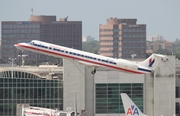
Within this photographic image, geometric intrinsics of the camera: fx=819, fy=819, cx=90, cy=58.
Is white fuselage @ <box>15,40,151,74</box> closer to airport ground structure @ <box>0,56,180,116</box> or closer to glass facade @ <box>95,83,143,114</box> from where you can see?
airport ground structure @ <box>0,56,180,116</box>

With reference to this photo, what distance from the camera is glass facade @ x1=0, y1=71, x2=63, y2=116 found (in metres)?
170

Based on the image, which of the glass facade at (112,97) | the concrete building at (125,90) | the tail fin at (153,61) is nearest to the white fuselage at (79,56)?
the tail fin at (153,61)

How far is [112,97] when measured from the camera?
174 metres

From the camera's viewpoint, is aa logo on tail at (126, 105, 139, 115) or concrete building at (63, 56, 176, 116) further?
concrete building at (63, 56, 176, 116)

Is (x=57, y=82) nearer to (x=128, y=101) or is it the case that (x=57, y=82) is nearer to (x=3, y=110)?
(x=3, y=110)

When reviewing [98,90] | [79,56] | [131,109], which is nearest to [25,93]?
[98,90]

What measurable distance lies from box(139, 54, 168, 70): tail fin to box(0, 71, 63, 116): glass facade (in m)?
19.6

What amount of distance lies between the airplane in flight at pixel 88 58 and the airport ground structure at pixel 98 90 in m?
7.37

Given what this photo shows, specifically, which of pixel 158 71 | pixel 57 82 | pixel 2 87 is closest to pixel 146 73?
pixel 158 71

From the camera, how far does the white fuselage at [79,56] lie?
6220 inches

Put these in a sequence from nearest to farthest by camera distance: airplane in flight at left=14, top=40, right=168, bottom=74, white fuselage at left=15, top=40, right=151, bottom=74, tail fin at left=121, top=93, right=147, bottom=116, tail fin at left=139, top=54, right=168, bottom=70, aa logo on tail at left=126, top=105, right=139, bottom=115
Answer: aa logo on tail at left=126, top=105, right=139, bottom=115 → tail fin at left=121, top=93, right=147, bottom=116 → white fuselage at left=15, top=40, right=151, bottom=74 → airplane in flight at left=14, top=40, right=168, bottom=74 → tail fin at left=139, top=54, right=168, bottom=70

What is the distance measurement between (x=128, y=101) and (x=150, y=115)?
26.0 metres

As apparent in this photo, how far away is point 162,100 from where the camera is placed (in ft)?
565

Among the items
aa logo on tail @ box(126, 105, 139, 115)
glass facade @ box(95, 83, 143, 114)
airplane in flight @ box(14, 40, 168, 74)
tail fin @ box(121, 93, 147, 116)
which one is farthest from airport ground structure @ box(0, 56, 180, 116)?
aa logo on tail @ box(126, 105, 139, 115)
